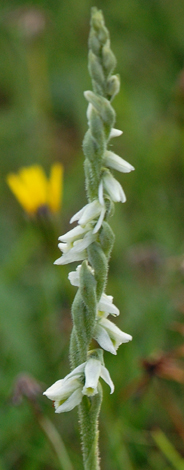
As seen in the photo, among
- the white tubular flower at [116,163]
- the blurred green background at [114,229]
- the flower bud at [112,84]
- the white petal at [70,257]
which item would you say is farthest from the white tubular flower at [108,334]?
the blurred green background at [114,229]

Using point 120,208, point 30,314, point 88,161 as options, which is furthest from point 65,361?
point 88,161

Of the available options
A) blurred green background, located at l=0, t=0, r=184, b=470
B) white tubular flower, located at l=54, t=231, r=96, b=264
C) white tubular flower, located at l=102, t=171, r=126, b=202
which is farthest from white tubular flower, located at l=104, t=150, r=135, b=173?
blurred green background, located at l=0, t=0, r=184, b=470

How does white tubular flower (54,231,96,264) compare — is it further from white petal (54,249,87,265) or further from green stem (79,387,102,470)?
green stem (79,387,102,470)

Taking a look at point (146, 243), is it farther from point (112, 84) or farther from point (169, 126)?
point (112, 84)

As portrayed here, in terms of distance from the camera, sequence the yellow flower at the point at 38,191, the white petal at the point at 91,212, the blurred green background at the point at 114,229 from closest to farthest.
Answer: the white petal at the point at 91,212
the blurred green background at the point at 114,229
the yellow flower at the point at 38,191

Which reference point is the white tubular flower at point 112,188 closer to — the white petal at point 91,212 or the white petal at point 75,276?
the white petal at point 91,212

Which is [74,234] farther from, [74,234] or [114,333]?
[114,333]
